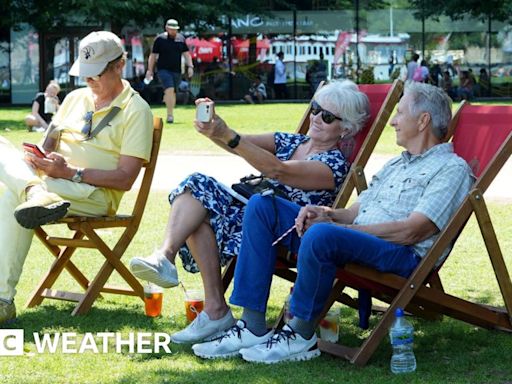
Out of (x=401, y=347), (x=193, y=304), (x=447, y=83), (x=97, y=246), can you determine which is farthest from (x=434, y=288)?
(x=447, y=83)

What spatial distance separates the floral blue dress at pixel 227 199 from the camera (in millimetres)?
5492

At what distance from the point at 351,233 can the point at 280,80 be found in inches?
1286

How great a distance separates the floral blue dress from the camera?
18.0 ft

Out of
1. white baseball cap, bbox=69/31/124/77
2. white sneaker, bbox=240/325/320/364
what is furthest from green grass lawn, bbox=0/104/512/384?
white baseball cap, bbox=69/31/124/77

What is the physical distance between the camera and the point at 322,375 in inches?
188

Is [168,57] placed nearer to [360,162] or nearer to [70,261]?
[70,261]

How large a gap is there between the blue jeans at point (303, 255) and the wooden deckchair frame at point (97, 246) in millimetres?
1233

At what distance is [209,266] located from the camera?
546 cm

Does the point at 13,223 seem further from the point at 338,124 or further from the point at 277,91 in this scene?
the point at 277,91

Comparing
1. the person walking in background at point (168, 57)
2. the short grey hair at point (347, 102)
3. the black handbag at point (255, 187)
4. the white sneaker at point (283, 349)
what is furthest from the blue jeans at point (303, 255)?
the person walking in background at point (168, 57)

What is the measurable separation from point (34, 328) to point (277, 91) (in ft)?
104

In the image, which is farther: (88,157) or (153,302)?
(88,157)

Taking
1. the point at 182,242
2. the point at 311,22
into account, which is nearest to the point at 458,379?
the point at 182,242

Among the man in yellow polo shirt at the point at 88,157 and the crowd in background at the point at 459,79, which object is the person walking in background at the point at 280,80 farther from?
the man in yellow polo shirt at the point at 88,157
